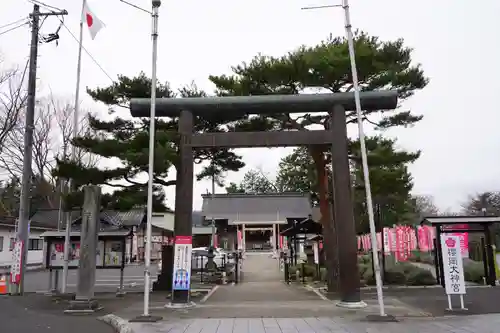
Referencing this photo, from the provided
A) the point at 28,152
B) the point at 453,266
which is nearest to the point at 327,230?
the point at 453,266

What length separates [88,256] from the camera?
11578mm

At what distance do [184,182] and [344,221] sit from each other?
4.72m

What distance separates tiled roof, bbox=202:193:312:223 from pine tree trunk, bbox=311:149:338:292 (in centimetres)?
2606

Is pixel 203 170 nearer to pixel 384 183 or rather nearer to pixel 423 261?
pixel 384 183

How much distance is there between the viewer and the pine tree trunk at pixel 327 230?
48.0ft

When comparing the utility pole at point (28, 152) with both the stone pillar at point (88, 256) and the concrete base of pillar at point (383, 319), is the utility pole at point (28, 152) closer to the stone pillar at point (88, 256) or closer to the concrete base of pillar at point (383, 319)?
A: the stone pillar at point (88, 256)

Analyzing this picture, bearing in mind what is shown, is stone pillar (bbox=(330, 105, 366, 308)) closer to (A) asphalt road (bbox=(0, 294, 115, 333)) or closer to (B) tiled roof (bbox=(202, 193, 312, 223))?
(A) asphalt road (bbox=(0, 294, 115, 333))

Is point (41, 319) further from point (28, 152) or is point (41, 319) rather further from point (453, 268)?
point (453, 268)

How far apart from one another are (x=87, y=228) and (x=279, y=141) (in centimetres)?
602

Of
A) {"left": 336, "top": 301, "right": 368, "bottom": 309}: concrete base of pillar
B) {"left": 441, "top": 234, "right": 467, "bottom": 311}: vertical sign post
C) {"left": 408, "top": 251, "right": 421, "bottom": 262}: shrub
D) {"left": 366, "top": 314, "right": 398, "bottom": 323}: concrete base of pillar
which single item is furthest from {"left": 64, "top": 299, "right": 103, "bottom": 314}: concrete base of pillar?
{"left": 408, "top": 251, "right": 421, "bottom": 262}: shrub

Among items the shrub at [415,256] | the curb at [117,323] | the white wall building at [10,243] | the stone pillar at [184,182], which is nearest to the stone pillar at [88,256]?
the curb at [117,323]

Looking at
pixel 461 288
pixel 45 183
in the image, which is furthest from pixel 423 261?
pixel 45 183

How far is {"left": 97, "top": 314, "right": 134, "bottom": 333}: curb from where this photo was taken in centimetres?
839

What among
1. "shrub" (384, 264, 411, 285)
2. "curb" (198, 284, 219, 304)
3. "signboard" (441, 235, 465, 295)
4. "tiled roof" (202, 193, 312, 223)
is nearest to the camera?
"signboard" (441, 235, 465, 295)
